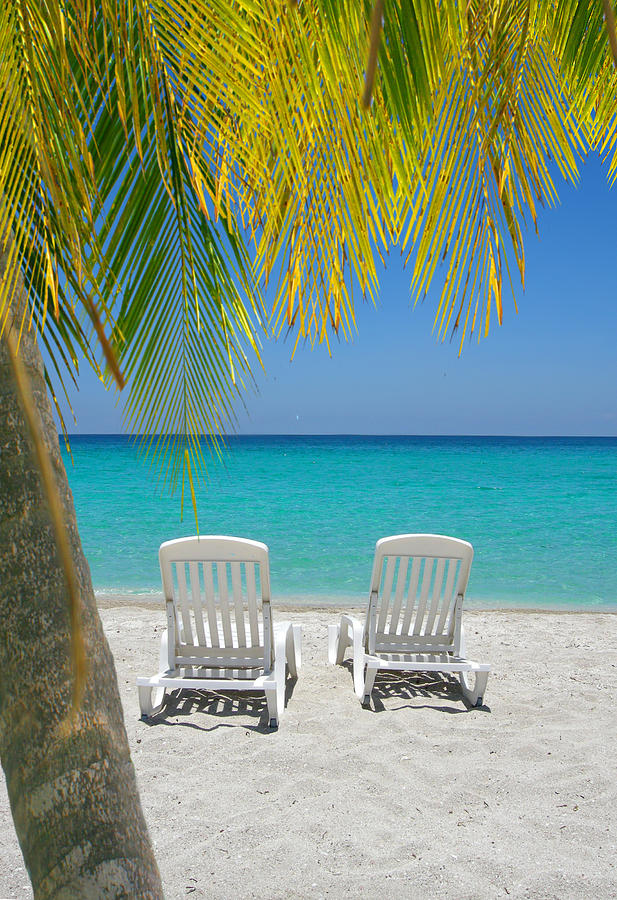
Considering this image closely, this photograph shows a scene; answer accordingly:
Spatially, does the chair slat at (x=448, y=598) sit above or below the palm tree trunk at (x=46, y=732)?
below

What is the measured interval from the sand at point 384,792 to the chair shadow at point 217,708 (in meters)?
0.02

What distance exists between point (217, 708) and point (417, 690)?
150 centimetres

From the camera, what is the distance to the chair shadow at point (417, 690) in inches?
178

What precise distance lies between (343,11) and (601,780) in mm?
3856

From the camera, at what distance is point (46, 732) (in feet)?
4.73

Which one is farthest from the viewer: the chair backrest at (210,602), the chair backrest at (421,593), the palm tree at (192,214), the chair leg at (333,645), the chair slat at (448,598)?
the chair leg at (333,645)

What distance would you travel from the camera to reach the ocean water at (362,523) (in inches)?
421

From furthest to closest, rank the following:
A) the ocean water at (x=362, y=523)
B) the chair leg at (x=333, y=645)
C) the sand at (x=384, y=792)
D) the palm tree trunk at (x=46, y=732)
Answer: the ocean water at (x=362, y=523) → the chair leg at (x=333, y=645) → the sand at (x=384, y=792) → the palm tree trunk at (x=46, y=732)

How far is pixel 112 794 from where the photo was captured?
4.82ft

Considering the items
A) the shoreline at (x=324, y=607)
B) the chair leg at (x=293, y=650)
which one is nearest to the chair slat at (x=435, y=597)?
the chair leg at (x=293, y=650)

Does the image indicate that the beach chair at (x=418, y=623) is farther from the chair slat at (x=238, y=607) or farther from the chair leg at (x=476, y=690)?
the chair slat at (x=238, y=607)

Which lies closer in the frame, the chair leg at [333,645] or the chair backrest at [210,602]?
the chair backrest at [210,602]

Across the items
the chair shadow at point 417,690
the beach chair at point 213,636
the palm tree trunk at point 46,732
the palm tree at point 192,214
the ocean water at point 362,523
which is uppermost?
the palm tree at point 192,214

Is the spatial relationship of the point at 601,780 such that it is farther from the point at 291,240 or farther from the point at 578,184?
the point at 291,240
